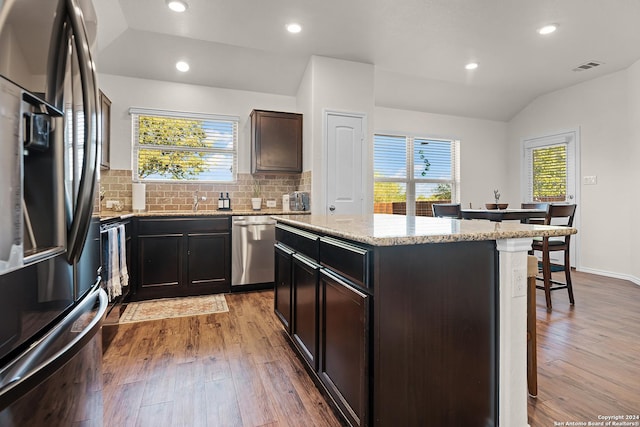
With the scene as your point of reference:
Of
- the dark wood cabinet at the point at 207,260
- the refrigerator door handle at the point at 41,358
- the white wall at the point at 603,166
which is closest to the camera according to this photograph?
the refrigerator door handle at the point at 41,358

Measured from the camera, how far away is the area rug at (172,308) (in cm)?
317

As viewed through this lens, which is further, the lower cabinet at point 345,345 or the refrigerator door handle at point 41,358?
the lower cabinet at point 345,345

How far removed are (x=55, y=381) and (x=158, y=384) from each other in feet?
4.62

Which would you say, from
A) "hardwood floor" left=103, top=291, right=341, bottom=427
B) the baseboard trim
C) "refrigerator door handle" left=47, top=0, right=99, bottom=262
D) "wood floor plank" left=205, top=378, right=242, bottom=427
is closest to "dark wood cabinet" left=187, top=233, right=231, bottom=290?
"hardwood floor" left=103, top=291, right=341, bottom=427

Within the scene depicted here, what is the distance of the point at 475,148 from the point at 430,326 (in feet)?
18.7

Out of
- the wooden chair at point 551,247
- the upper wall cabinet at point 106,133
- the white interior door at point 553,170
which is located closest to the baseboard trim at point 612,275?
the white interior door at point 553,170

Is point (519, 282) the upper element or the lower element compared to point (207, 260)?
upper

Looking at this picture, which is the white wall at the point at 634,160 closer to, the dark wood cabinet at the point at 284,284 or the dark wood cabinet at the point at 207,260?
the dark wood cabinet at the point at 284,284

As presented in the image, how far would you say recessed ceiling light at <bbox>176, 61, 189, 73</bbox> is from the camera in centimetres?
414

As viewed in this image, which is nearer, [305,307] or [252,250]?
[305,307]

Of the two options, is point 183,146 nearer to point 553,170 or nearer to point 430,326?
point 430,326

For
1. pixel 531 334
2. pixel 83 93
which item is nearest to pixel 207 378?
pixel 83 93

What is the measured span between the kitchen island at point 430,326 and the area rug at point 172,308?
2.10 m

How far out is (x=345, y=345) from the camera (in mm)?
1517
